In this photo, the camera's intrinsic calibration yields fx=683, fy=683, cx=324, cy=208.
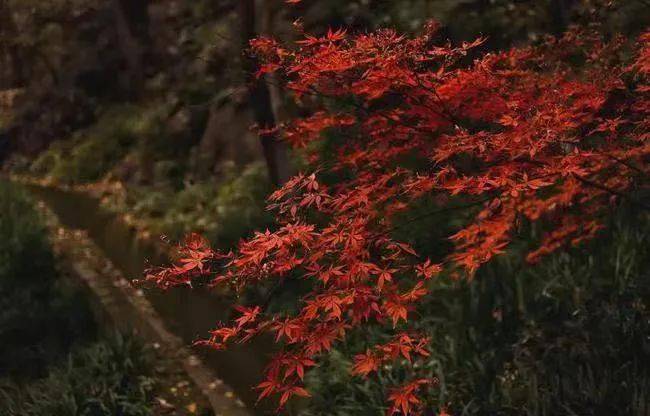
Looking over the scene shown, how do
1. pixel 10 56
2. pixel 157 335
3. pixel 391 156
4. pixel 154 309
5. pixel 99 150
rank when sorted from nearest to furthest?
1. pixel 391 156
2. pixel 157 335
3. pixel 154 309
4. pixel 99 150
5. pixel 10 56

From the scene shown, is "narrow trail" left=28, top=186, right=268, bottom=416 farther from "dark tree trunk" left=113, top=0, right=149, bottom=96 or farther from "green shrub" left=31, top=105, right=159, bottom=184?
"dark tree trunk" left=113, top=0, right=149, bottom=96

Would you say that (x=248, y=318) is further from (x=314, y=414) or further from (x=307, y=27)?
(x=307, y=27)

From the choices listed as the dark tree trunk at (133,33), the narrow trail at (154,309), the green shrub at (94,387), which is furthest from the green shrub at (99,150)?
the green shrub at (94,387)

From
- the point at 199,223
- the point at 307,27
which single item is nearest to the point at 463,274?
the point at 199,223

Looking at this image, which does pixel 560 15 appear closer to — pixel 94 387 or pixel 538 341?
pixel 538 341

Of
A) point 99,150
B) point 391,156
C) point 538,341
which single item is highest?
point 391,156

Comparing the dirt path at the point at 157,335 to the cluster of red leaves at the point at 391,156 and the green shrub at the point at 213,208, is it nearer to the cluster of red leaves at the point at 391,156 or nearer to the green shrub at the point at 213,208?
the green shrub at the point at 213,208

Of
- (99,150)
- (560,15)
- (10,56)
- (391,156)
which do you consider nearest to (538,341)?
(391,156)

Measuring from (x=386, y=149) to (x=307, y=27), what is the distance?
7.07 meters

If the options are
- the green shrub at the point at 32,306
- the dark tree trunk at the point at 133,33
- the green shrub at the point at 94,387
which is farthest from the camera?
the dark tree trunk at the point at 133,33

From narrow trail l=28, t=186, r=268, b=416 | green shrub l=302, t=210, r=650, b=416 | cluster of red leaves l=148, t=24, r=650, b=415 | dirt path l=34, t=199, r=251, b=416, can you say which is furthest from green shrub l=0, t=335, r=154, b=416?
cluster of red leaves l=148, t=24, r=650, b=415

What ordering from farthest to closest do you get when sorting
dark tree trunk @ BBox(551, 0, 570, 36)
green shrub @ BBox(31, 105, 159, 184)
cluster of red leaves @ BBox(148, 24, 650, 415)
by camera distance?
green shrub @ BBox(31, 105, 159, 184)
dark tree trunk @ BBox(551, 0, 570, 36)
cluster of red leaves @ BBox(148, 24, 650, 415)

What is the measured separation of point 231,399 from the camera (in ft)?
20.4

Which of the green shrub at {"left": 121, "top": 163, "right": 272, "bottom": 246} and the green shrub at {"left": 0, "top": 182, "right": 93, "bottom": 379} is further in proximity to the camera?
the green shrub at {"left": 121, "top": 163, "right": 272, "bottom": 246}
